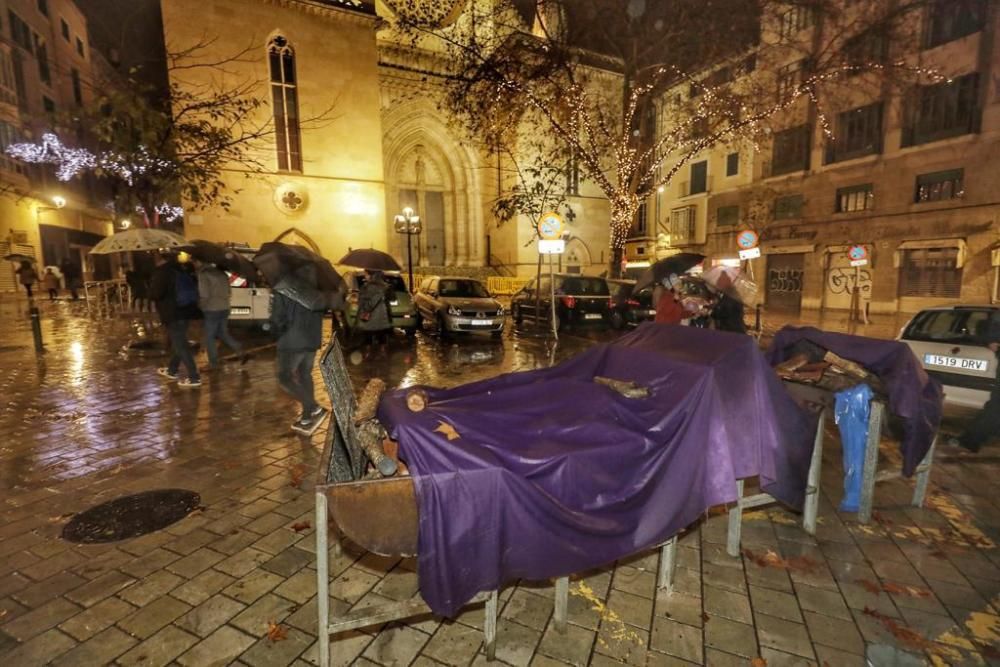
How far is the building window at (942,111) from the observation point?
1950 cm

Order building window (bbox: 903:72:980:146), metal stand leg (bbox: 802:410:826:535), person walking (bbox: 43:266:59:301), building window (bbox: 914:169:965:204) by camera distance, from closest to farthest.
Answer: metal stand leg (bbox: 802:410:826:535)
building window (bbox: 903:72:980:146)
building window (bbox: 914:169:965:204)
person walking (bbox: 43:266:59:301)

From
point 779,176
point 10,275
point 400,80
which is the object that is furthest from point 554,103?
point 10,275

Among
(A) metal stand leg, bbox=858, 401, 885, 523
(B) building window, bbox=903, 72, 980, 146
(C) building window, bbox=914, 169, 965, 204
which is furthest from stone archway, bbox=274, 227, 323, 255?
(B) building window, bbox=903, 72, 980, 146

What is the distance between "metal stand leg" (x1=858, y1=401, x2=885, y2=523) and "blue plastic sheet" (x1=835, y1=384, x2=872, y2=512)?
0.03 metres

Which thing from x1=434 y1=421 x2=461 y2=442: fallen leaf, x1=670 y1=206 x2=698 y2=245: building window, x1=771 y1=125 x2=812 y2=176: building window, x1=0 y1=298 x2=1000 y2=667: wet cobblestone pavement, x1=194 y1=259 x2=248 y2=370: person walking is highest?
x1=771 y1=125 x2=812 y2=176: building window

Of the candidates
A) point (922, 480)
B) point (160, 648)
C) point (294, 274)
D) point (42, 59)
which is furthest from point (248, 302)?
point (42, 59)

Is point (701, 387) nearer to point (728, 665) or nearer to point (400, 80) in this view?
point (728, 665)

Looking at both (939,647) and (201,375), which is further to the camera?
(201,375)

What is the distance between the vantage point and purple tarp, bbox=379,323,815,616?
7.15ft

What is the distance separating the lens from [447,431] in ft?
7.79

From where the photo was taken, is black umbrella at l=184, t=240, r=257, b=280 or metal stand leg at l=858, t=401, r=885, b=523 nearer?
metal stand leg at l=858, t=401, r=885, b=523

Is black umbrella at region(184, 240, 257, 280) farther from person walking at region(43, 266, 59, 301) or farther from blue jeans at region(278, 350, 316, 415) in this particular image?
person walking at region(43, 266, 59, 301)

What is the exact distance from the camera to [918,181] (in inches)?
848

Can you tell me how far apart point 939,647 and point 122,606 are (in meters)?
4.67
